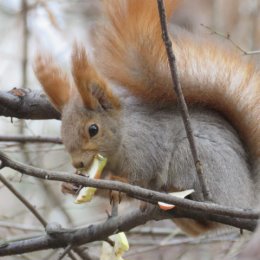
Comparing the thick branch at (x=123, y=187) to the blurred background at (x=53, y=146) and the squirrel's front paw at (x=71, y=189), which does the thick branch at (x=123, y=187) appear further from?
the blurred background at (x=53, y=146)

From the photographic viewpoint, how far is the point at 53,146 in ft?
9.68

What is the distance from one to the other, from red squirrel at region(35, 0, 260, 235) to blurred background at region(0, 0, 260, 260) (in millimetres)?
165

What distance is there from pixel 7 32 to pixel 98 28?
1789mm

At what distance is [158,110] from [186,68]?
0.57 ft

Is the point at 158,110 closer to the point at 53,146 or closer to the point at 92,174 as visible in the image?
the point at 92,174

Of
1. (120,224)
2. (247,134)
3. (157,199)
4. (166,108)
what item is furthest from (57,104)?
(157,199)

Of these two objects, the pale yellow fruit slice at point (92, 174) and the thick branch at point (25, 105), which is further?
the thick branch at point (25, 105)

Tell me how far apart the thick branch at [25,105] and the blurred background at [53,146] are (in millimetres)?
159

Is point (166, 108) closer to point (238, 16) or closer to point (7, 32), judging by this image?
point (7, 32)

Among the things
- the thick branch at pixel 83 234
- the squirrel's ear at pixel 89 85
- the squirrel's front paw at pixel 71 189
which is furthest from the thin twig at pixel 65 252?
the squirrel's ear at pixel 89 85

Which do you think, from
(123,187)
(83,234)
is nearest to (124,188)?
(123,187)

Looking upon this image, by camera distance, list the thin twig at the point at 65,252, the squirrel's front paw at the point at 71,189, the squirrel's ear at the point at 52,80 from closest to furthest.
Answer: the thin twig at the point at 65,252
the squirrel's front paw at the point at 71,189
the squirrel's ear at the point at 52,80

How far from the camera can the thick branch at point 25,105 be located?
6.65 feet

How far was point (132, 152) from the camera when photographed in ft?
6.36
